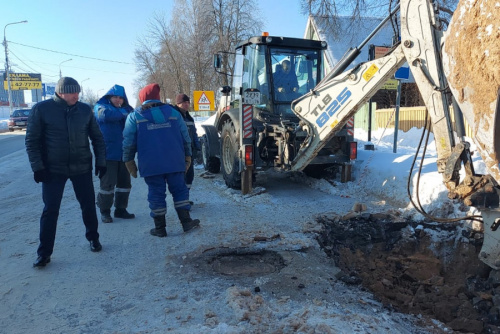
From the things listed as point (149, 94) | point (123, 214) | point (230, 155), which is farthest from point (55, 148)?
point (230, 155)

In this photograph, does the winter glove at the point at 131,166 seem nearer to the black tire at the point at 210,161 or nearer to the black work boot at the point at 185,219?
the black work boot at the point at 185,219

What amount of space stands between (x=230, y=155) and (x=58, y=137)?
161 inches

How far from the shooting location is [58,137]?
420 centimetres

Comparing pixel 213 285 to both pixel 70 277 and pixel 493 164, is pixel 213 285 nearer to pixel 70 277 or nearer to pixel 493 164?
pixel 70 277

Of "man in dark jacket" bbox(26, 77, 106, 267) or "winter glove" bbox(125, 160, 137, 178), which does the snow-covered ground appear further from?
"winter glove" bbox(125, 160, 137, 178)

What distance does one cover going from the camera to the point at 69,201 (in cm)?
698

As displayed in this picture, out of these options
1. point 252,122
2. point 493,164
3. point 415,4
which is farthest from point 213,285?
point 252,122

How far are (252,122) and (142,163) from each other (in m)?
2.65

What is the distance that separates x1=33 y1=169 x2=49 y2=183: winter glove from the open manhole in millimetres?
1887

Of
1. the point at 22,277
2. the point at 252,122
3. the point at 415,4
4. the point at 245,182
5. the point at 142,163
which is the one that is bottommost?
the point at 22,277

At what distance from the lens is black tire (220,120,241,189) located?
7.34 m

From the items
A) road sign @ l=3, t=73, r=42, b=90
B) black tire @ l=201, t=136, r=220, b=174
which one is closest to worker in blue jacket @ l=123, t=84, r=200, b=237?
black tire @ l=201, t=136, r=220, b=174

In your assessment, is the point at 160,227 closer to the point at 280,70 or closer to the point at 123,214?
the point at 123,214

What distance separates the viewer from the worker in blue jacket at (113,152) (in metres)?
5.63
